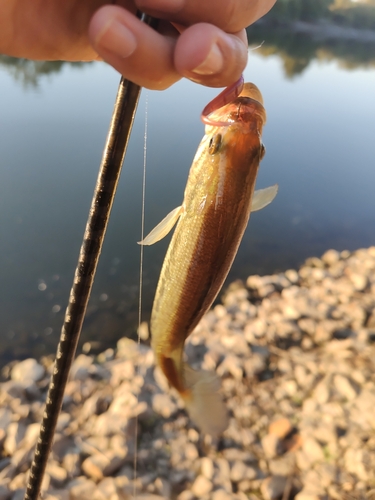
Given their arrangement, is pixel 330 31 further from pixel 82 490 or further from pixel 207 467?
pixel 82 490

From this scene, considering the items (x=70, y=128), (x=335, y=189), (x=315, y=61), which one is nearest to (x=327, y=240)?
(x=335, y=189)

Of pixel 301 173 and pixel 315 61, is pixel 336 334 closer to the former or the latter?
pixel 301 173

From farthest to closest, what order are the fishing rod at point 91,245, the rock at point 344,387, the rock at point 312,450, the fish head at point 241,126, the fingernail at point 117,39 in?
the rock at point 344,387 → the rock at point 312,450 → the fish head at point 241,126 → the fishing rod at point 91,245 → the fingernail at point 117,39

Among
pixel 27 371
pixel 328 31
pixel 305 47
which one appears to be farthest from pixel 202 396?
pixel 328 31

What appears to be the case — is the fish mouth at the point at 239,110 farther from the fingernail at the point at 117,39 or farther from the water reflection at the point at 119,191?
the water reflection at the point at 119,191

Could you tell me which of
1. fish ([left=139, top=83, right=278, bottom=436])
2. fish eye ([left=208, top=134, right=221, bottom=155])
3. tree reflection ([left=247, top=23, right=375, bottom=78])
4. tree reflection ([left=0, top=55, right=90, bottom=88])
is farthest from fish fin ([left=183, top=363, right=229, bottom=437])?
tree reflection ([left=247, top=23, right=375, bottom=78])

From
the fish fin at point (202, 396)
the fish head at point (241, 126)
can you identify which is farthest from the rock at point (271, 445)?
the fish head at point (241, 126)
